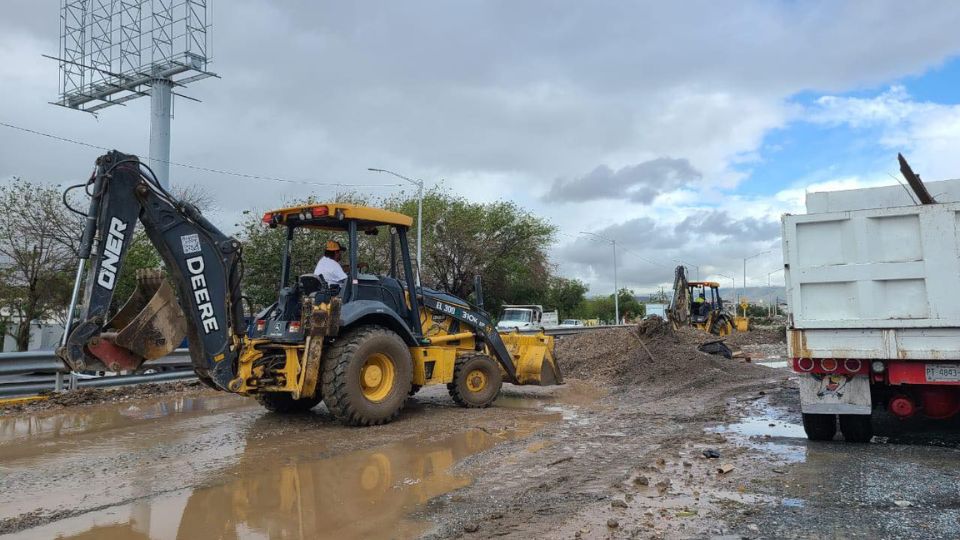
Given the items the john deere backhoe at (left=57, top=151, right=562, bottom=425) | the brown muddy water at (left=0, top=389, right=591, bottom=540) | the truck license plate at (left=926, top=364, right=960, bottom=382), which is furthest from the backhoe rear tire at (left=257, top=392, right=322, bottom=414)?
the truck license plate at (left=926, top=364, right=960, bottom=382)

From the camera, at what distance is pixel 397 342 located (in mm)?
8453

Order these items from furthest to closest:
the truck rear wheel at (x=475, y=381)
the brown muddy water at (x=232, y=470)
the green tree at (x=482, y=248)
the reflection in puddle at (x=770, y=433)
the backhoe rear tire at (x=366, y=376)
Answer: the green tree at (x=482, y=248) < the truck rear wheel at (x=475, y=381) < the backhoe rear tire at (x=366, y=376) < the reflection in puddle at (x=770, y=433) < the brown muddy water at (x=232, y=470)

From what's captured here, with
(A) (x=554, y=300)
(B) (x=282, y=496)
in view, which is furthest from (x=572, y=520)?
(A) (x=554, y=300)

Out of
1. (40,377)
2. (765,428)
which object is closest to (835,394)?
(765,428)

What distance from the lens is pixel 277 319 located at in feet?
27.5

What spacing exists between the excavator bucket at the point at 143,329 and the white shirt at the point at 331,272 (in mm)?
1787

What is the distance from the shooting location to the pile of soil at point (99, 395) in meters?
9.65

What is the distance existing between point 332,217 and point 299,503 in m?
4.13

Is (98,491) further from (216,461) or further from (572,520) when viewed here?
(572,520)

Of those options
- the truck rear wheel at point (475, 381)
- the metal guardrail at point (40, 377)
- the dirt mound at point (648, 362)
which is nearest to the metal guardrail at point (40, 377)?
the metal guardrail at point (40, 377)

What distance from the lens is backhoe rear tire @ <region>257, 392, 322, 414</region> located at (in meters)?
9.01

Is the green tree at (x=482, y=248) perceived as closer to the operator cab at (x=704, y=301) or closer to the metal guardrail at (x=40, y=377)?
the operator cab at (x=704, y=301)

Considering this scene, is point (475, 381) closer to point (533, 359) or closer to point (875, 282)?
point (533, 359)

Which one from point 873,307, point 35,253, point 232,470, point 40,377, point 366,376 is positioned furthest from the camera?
point 35,253
